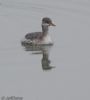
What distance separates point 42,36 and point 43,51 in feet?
2.32

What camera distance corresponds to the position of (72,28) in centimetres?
1778

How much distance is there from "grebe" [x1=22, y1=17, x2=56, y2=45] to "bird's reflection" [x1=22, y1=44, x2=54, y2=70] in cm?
10

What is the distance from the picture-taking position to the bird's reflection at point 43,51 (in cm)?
1613

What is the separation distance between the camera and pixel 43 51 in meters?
16.9

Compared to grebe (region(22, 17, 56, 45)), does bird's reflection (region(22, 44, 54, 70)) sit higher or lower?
lower

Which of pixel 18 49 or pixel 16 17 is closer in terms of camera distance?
pixel 18 49

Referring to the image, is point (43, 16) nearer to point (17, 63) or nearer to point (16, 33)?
point (16, 33)

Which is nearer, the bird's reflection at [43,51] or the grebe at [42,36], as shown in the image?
the bird's reflection at [43,51]

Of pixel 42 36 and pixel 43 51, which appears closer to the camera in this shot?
pixel 43 51

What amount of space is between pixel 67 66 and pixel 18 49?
129cm

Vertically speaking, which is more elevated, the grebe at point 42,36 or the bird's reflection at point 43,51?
the grebe at point 42,36

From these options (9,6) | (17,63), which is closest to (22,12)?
(9,6)

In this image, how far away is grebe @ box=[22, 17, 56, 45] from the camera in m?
17.3

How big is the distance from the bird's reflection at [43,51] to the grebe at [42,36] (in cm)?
10
